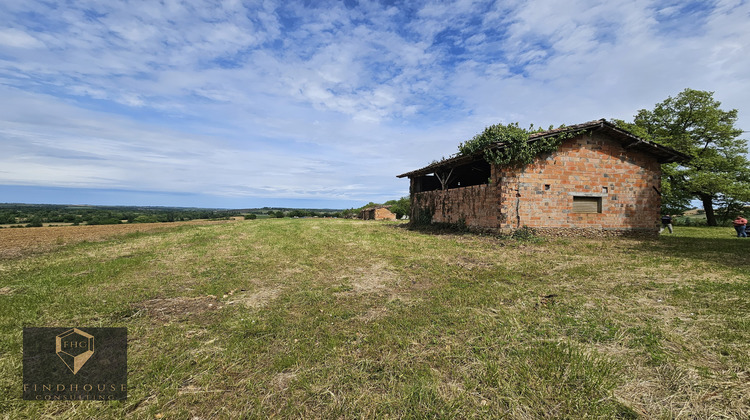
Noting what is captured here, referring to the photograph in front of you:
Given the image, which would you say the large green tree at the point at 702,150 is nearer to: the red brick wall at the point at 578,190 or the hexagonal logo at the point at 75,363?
the red brick wall at the point at 578,190

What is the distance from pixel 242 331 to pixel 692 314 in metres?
6.59

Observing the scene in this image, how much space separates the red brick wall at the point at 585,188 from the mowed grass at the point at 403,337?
576 centimetres

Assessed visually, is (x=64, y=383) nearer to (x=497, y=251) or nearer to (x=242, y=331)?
(x=242, y=331)

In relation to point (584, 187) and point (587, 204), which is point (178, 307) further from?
point (587, 204)

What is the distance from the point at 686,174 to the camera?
2395cm

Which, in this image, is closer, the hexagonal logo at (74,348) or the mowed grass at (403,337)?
the mowed grass at (403,337)

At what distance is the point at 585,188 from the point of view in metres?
13.3

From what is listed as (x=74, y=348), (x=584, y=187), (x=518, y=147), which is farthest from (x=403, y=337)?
(x=584, y=187)

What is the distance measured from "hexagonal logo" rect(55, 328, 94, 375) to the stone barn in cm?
1334

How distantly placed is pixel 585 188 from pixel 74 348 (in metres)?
17.1

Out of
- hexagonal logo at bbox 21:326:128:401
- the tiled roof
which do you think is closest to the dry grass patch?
hexagonal logo at bbox 21:326:128:401

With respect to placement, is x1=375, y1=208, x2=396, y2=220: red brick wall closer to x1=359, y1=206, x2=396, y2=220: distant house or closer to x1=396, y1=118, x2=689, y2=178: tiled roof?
x1=359, y1=206, x2=396, y2=220: distant house

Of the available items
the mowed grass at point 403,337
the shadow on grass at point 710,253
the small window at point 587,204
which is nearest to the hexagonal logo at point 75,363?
the mowed grass at point 403,337

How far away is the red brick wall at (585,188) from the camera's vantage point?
→ 12984 mm
